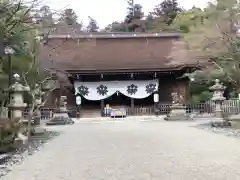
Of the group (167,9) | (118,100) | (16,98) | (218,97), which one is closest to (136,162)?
(16,98)

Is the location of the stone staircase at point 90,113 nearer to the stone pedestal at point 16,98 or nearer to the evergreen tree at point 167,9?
the stone pedestal at point 16,98

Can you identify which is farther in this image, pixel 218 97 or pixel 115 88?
pixel 115 88

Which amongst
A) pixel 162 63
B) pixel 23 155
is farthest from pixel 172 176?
pixel 162 63

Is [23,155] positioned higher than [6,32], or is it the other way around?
[6,32]

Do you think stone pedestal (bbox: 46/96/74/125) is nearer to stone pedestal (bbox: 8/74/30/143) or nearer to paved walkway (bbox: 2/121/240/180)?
stone pedestal (bbox: 8/74/30/143)

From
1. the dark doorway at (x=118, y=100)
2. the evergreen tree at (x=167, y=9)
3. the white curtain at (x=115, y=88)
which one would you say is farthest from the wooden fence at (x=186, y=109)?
the evergreen tree at (x=167, y=9)

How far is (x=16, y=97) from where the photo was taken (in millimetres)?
14594

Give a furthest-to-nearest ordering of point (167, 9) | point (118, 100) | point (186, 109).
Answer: point (167, 9) < point (118, 100) < point (186, 109)

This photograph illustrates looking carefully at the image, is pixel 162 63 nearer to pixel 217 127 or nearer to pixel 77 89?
pixel 77 89

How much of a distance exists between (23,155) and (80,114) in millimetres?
19409

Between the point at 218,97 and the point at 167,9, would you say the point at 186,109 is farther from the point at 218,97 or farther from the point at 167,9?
the point at 167,9

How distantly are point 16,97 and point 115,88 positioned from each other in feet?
49.2

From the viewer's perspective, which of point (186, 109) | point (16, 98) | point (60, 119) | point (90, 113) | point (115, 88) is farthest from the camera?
point (90, 113)

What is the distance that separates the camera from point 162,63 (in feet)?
93.5
